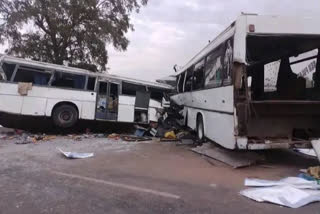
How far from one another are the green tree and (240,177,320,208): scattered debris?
15826 mm

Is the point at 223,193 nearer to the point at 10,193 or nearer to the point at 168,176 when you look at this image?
the point at 168,176

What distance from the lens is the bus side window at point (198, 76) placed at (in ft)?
30.0

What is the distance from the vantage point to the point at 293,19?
6.30 metres

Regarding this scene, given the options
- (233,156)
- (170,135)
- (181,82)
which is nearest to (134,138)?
(170,135)

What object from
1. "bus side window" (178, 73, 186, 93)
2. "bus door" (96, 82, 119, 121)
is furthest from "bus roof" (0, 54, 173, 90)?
"bus side window" (178, 73, 186, 93)

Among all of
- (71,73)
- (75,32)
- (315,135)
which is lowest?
(315,135)

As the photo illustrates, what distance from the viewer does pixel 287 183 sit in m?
5.12

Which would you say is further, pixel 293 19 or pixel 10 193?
pixel 293 19

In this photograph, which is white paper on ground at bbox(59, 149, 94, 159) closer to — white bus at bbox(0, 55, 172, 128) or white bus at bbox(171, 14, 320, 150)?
white bus at bbox(171, 14, 320, 150)

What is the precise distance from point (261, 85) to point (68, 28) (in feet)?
42.9

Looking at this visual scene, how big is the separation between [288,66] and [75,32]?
14.3 meters

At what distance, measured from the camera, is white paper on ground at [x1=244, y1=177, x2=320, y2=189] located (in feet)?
16.2

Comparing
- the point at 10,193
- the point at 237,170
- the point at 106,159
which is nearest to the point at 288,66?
the point at 237,170

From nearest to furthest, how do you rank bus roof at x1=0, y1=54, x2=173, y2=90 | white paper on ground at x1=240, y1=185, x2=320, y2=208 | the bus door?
white paper on ground at x1=240, y1=185, x2=320, y2=208
bus roof at x1=0, y1=54, x2=173, y2=90
the bus door
